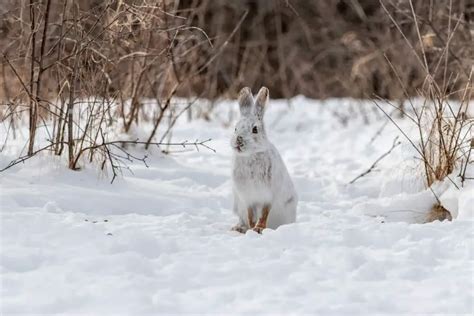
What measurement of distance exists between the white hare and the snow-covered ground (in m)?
0.22

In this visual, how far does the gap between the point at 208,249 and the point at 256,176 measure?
2.90 ft

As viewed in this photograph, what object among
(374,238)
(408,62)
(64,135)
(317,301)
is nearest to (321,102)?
(408,62)

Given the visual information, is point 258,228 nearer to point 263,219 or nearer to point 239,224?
point 263,219

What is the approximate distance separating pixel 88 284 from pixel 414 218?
253cm

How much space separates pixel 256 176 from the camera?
16.0 ft

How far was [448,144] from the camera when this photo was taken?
531cm

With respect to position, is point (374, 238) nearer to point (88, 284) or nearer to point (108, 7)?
point (88, 284)

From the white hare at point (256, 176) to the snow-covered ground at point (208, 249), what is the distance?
222mm

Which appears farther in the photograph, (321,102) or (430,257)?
(321,102)

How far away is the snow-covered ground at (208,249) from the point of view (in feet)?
11.1

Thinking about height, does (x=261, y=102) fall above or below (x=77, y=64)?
below

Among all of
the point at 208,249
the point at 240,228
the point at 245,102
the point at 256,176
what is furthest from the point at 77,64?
the point at 208,249

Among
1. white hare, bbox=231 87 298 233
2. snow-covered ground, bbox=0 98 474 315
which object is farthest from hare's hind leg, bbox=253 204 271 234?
snow-covered ground, bbox=0 98 474 315

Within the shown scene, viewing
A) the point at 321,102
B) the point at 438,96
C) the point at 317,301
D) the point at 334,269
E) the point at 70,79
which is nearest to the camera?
the point at 317,301
